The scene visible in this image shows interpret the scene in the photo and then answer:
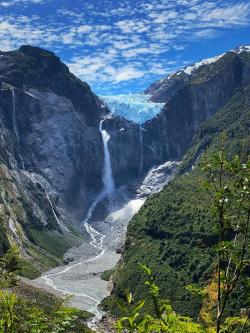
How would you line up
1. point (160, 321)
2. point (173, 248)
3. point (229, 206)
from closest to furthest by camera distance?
point (160, 321)
point (229, 206)
point (173, 248)

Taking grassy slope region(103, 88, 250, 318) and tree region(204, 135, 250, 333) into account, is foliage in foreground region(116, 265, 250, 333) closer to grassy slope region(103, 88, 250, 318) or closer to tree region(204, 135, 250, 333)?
tree region(204, 135, 250, 333)

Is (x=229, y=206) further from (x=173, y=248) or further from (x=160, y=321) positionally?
(x=173, y=248)

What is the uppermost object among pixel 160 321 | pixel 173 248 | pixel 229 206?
pixel 229 206

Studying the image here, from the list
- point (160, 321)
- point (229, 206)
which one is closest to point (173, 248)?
point (229, 206)

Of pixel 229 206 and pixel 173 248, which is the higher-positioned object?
pixel 229 206

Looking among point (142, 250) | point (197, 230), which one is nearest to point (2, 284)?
point (197, 230)

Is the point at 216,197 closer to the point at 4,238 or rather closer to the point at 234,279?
the point at 234,279

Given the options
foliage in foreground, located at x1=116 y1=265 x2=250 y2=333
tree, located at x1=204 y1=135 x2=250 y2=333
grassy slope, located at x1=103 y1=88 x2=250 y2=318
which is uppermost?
tree, located at x1=204 y1=135 x2=250 y2=333

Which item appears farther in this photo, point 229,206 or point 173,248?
point 173,248

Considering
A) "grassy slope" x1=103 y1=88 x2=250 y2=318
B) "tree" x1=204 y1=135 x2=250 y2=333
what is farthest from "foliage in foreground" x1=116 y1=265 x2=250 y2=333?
"grassy slope" x1=103 y1=88 x2=250 y2=318

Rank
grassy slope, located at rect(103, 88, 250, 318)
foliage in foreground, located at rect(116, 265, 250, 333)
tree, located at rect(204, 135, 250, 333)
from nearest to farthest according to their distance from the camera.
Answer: foliage in foreground, located at rect(116, 265, 250, 333) → tree, located at rect(204, 135, 250, 333) → grassy slope, located at rect(103, 88, 250, 318)

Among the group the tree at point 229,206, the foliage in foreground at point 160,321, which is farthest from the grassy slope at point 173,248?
the foliage in foreground at point 160,321
